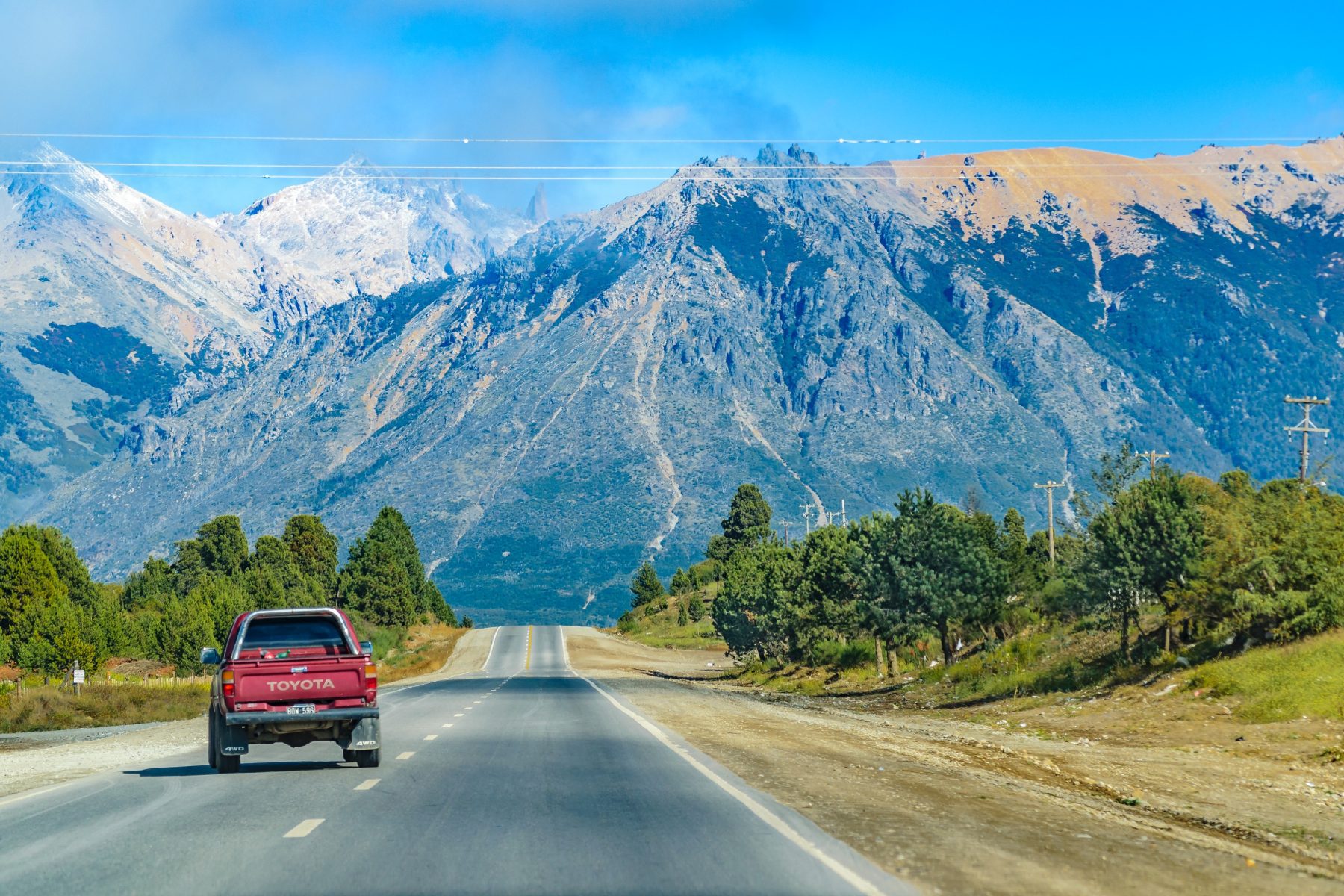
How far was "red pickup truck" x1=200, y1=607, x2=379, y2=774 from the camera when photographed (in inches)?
789

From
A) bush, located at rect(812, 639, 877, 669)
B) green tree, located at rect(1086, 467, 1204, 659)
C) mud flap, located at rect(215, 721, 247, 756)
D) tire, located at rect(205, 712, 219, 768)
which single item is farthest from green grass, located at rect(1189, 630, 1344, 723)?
bush, located at rect(812, 639, 877, 669)

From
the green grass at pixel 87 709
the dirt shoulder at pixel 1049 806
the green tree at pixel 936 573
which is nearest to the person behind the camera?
the dirt shoulder at pixel 1049 806

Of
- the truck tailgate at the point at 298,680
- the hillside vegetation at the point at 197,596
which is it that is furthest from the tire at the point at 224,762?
the hillside vegetation at the point at 197,596

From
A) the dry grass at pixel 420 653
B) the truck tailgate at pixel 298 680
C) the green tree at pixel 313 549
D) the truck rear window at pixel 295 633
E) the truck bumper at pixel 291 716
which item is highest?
the green tree at pixel 313 549

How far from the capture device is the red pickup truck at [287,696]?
2005 cm

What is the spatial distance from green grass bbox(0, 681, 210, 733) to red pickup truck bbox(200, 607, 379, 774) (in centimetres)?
2444

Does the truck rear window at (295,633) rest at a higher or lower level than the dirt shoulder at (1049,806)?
higher

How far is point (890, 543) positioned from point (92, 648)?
4453cm

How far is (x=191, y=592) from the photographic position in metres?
98.9

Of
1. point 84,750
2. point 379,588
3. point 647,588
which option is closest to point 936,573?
point 84,750

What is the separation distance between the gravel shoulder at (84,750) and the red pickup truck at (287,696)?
2797 mm

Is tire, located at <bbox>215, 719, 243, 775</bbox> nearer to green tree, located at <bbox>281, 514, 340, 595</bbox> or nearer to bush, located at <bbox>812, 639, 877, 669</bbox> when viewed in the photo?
bush, located at <bbox>812, 639, 877, 669</bbox>

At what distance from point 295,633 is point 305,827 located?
7.85 meters

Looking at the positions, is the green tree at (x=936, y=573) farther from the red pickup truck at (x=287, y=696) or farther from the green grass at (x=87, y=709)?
the red pickup truck at (x=287, y=696)
